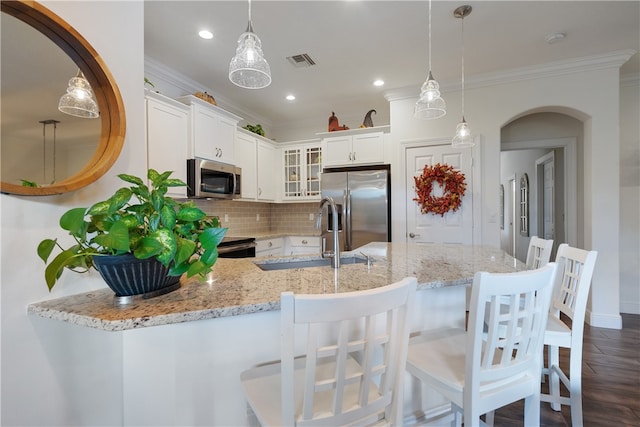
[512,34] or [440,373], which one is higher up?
[512,34]

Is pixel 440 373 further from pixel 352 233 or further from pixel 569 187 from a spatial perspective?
pixel 569 187

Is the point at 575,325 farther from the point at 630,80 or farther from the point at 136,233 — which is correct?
the point at 630,80

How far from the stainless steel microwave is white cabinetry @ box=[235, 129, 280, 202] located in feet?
1.04

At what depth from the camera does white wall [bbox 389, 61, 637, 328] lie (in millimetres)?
3156

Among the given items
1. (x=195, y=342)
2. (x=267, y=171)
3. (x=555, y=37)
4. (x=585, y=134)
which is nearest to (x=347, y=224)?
(x=267, y=171)

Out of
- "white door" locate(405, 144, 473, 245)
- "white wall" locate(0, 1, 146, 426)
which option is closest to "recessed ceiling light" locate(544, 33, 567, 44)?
"white door" locate(405, 144, 473, 245)

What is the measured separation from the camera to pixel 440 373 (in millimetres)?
1115

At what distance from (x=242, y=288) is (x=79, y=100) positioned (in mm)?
923

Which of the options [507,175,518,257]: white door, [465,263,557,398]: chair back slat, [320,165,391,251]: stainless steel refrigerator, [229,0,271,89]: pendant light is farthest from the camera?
[507,175,518,257]: white door

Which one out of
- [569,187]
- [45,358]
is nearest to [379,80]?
[569,187]

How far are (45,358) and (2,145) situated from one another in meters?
0.69

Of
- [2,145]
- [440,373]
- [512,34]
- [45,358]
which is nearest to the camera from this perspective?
[2,145]

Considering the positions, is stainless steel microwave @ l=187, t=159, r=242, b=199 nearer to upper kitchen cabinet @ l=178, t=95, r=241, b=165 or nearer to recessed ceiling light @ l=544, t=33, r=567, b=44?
upper kitchen cabinet @ l=178, t=95, r=241, b=165

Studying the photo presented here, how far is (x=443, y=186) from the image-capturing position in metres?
3.67
